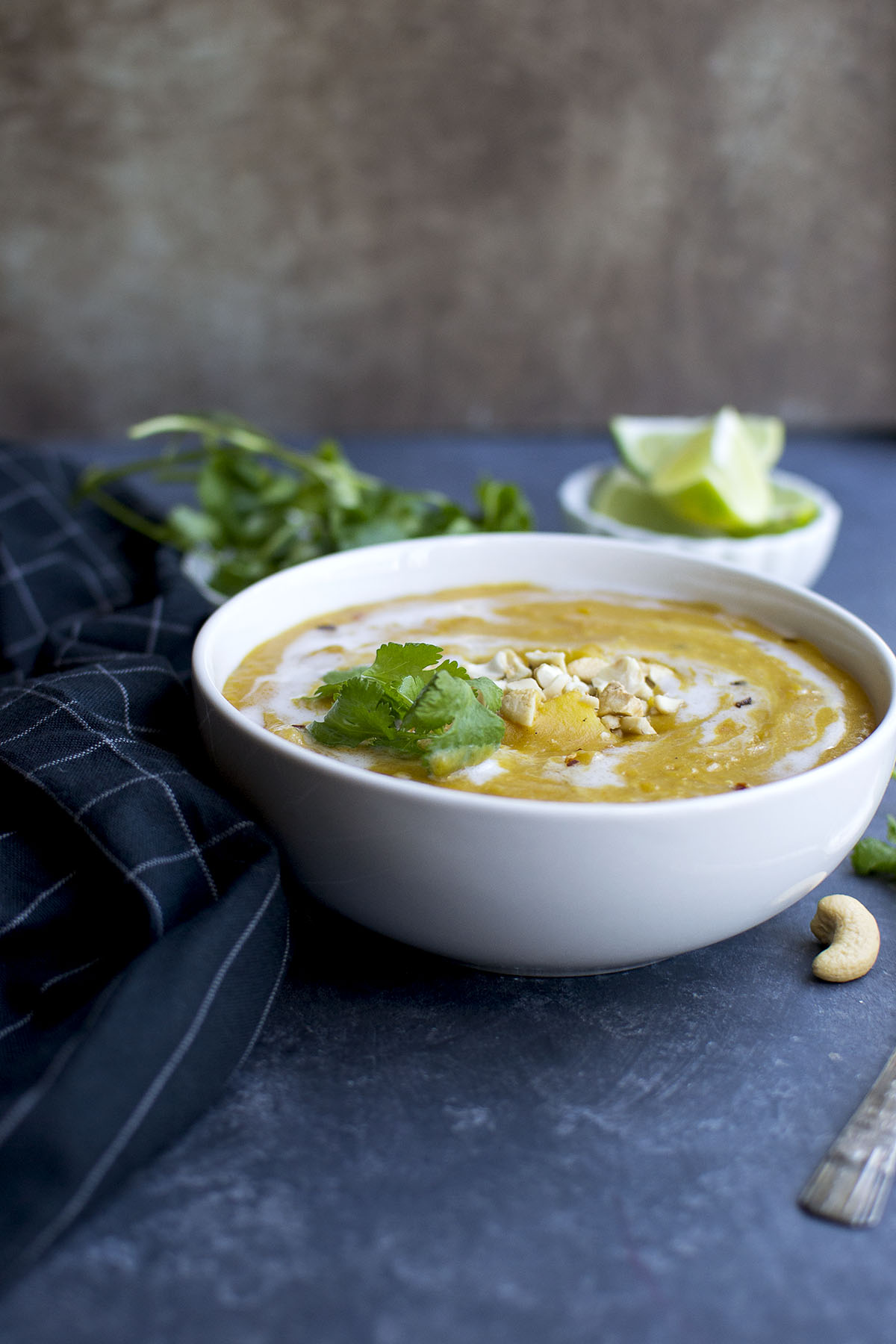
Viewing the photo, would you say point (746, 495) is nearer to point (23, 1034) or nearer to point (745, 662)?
point (745, 662)

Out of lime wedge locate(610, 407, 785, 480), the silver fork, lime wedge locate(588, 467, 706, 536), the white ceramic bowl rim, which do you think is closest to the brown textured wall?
lime wedge locate(610, 407, 785, 480)

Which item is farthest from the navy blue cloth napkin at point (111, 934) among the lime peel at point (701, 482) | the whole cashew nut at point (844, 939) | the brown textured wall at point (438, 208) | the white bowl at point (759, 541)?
the brown textured wall at point (438, 208)

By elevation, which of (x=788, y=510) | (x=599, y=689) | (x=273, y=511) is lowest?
(x=273, y=511)

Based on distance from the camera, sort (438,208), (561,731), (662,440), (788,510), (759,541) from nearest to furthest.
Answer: (561,731) → (759,541) → (788,510) → (662,440) → (438,208)

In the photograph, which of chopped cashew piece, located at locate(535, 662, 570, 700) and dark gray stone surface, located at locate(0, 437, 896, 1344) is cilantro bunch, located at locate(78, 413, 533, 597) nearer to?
chopped cashew piece, located at locate(535, 662, 570, 700)

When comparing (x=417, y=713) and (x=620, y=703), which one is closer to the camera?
(x=417, y=713)

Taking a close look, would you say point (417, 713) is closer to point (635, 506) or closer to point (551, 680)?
point (551, 680)

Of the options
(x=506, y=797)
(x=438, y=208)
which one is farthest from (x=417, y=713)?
(x=438, y=208)

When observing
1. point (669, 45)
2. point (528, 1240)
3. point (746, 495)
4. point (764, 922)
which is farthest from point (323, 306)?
point (528, 1240)
